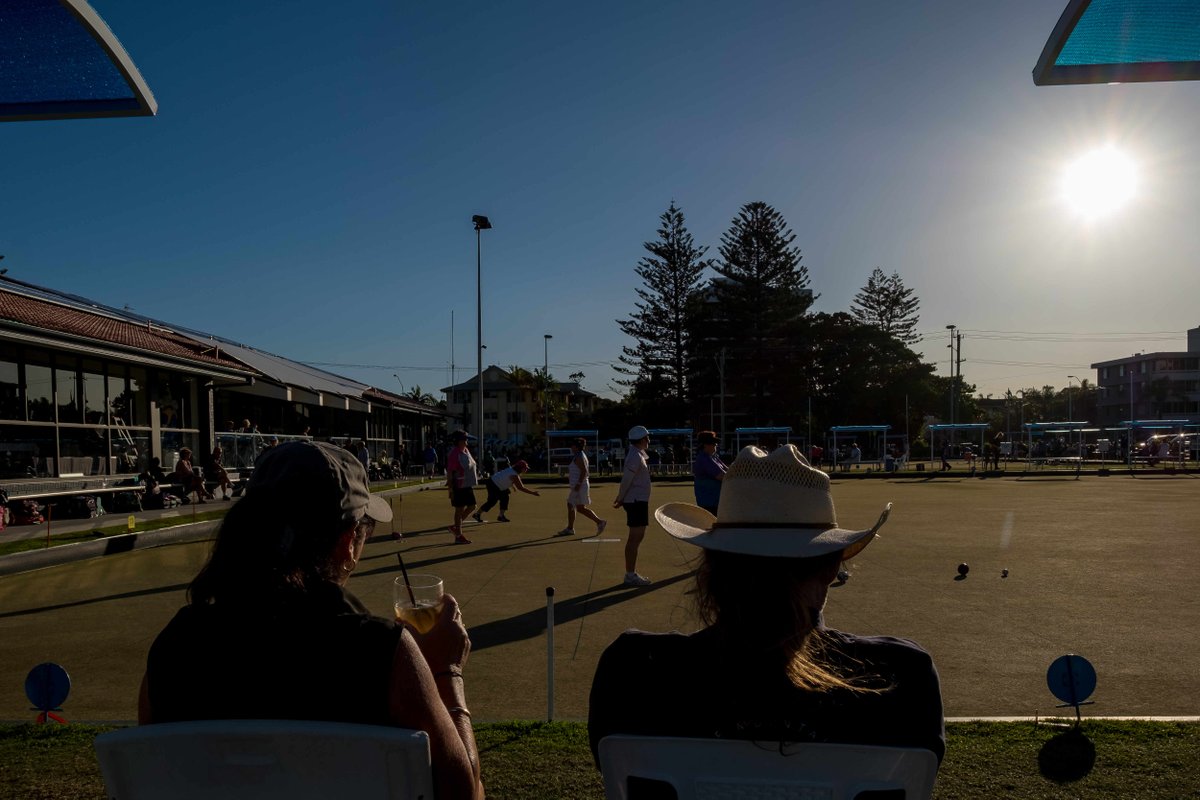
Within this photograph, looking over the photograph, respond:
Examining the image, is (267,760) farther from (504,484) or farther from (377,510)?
(504,484)

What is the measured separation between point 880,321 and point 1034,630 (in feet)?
248

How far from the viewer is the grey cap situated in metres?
1.99

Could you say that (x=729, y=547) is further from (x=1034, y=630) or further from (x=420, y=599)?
(x=1034, y=630)

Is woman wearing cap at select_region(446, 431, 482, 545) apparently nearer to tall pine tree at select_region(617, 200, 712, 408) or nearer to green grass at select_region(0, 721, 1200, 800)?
green grass at select_region(0, 721, 1200, 800)

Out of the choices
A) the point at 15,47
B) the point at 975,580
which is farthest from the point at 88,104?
the point at 975,580

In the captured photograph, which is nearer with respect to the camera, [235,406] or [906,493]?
[906,493]

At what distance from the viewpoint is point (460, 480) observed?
1486 cm

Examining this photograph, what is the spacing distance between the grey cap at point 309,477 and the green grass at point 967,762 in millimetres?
2484

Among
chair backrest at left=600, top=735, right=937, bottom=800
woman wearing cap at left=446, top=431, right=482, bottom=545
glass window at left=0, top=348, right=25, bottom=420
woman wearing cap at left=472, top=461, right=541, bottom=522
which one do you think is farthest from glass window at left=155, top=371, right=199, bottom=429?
chair backrest at left=600, top=735, right=937, bottom=800

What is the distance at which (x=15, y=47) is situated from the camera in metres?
3.71

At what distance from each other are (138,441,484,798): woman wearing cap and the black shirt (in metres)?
0.40

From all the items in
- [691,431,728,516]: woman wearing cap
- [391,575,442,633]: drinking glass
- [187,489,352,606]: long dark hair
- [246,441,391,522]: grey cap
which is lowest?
[691,431,728,516]: woman wearing cap

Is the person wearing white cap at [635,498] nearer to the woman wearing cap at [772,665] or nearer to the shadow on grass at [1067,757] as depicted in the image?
the shadow on grass at [1067,757]

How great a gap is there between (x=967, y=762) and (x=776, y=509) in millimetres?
2966
